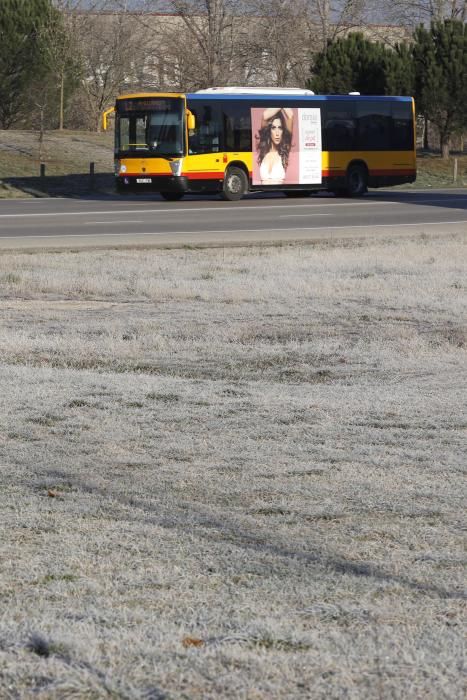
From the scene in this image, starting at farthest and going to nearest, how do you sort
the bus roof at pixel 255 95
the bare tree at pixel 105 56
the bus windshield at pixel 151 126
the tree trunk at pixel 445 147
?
the bare tree at pixel 105 56, the tree trunk at pixel 445 147, the bus roof at pixel 255 95, the bus windshield at pixel 151 126

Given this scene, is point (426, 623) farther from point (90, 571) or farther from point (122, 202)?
point (122, 202)

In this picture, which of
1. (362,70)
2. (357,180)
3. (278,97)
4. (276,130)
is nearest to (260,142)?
(276,130)

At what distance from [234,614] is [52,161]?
41.8m

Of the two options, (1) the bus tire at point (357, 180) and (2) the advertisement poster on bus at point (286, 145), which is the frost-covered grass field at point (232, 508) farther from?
(1) the bus tire at point (357, 180)

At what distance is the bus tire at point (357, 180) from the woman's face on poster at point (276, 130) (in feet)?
9.35

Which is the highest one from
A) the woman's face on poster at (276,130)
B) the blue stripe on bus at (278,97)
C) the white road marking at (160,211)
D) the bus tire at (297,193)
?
the blue stripe on bus at (278,97)

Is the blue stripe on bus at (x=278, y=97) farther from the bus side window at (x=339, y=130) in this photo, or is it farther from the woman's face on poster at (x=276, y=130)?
the woman's face on poster at (x=276, y=130)

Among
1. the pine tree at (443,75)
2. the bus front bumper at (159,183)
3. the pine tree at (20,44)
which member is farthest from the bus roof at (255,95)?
the pine tree at (20,44)

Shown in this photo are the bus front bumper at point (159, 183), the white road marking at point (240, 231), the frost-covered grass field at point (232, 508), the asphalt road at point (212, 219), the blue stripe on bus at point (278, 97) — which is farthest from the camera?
the blue stripe on bus at point (278, 97)

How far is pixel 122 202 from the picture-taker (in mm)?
33688

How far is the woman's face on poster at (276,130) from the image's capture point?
3494 cm

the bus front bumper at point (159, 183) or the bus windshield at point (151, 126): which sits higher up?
the bus windshield at point (151, 126)

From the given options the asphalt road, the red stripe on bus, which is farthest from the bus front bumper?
the asphalt road

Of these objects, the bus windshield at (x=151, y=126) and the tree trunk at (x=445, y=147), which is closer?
the bus windshield at (x=151, y=126)
